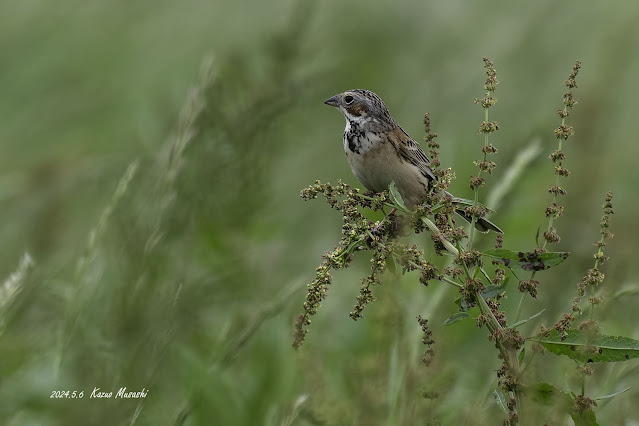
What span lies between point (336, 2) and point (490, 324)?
5.30 m

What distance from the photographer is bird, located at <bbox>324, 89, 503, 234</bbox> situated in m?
3.58


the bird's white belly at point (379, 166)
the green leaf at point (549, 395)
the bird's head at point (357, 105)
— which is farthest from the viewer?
the bird's head at point (357, 105)

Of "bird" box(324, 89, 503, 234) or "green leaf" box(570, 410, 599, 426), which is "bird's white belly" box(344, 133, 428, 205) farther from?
"green leaf" box(570, 410, 599, 426)

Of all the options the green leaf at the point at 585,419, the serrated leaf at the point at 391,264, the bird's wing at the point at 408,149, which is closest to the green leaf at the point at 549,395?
the green leaf at the point at 585,419

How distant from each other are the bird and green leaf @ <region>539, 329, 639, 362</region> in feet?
5.66

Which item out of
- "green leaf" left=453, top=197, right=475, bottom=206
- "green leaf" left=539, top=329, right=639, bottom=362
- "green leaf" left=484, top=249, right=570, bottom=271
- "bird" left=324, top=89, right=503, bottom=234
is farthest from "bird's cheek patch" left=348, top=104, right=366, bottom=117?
"green leaf" left=539, top=329, right=639, bottom=362

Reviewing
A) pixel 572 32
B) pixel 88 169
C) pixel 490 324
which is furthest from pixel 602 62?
pixel 572 32

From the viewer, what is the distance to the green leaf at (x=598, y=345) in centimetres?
155

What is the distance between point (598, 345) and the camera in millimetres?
1576

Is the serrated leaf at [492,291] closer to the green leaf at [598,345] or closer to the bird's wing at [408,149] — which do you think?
the green leaf at [598,345]

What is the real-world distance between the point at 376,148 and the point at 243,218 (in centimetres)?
206

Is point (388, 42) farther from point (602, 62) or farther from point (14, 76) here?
point (602, 62)

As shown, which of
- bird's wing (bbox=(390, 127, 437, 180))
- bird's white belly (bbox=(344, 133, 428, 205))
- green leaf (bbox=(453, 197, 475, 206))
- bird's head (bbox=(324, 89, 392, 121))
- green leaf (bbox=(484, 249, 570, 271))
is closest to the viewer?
green leaf (bbox=(484, 249, 570, 271))

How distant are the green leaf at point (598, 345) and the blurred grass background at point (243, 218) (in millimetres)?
45
